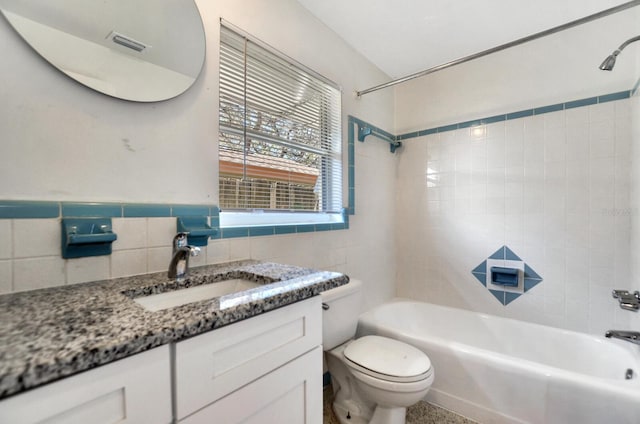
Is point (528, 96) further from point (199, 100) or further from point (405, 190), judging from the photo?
point (199, 100)

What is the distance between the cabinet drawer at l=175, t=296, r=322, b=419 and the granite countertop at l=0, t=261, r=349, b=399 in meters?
0.04

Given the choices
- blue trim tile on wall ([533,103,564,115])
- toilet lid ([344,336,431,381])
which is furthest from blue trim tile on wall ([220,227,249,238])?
blue trim tile on wall ([533,103,564,115])

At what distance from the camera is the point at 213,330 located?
Answer: 63 cm

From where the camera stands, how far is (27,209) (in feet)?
2.61

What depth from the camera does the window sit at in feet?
4.35

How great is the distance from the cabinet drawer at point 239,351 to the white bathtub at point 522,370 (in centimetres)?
110

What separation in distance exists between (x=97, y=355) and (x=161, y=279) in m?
0.52

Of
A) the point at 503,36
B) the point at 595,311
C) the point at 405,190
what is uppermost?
the point at 503,36

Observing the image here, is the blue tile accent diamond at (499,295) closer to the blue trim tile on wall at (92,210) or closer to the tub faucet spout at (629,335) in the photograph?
the tub faucet spout at (629,335)

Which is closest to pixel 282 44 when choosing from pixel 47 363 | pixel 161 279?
pixel 161 279

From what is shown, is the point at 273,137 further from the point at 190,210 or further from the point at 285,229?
the point at 190,210

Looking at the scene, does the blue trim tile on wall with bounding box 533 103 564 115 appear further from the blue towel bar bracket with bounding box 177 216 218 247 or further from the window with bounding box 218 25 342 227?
the blue towel bar bracket with bounding box 177 216 218 247

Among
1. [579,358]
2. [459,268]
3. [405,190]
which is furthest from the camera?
[405,190]

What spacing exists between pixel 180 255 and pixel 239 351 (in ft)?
1.45
